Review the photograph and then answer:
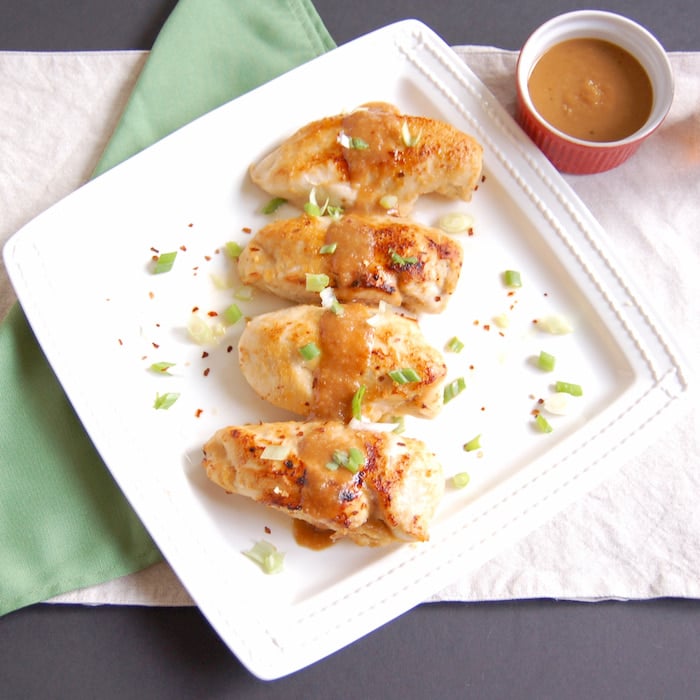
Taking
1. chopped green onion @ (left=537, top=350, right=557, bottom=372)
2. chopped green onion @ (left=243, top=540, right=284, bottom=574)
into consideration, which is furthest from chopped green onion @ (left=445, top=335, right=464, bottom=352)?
chopped green onion @ (left=243, top=540, right=284, bottom=574)

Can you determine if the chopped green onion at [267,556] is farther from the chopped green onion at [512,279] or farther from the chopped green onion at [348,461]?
the chopped green onion at [512,279]

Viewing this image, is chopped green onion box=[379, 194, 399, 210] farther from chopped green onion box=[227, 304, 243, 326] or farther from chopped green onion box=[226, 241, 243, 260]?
chopped green onion box=[227, 304, 243, 326]

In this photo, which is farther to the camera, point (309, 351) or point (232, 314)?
point (232, 314)

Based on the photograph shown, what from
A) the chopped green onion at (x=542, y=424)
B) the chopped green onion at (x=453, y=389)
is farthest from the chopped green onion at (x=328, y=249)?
the chopped green onion at (x=542, y=424)

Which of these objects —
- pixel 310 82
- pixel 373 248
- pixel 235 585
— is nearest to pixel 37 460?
pixel 235 585

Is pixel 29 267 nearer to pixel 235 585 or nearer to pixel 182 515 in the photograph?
pixel 182 515

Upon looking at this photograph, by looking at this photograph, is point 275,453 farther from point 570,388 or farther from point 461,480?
point 570,388

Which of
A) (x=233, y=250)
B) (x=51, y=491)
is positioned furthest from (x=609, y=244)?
(x=51, y=491)
